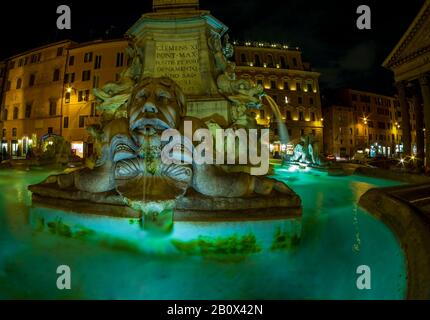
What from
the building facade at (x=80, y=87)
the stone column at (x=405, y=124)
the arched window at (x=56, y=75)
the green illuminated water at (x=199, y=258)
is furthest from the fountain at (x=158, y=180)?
the arched window at (x=56, y=75)

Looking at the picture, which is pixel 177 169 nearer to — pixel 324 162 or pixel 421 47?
pixel 324 162

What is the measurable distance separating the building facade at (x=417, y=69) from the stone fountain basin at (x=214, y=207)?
89.6ft

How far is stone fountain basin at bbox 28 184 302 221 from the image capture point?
323cm

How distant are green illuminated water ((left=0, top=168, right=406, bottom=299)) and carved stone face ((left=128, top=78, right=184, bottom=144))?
117 centimetres

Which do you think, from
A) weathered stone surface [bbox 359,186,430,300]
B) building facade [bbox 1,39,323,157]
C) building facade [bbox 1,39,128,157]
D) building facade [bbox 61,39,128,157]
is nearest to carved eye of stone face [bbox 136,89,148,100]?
weathered stone surface [bbox 359,186,430,300]

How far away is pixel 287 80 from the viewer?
5375 cm

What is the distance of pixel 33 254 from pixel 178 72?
5.67m

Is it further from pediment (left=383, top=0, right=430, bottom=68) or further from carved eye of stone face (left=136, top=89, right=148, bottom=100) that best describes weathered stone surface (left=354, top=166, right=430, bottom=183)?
pediment (left=383, top=0, right=430, bottom=68)

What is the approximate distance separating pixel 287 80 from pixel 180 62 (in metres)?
50.8

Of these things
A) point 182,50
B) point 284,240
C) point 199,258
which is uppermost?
point 182,50

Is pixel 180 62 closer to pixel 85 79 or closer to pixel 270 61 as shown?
pixel 85 79

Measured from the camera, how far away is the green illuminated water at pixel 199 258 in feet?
7.41

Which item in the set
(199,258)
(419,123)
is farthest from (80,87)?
(199,258)

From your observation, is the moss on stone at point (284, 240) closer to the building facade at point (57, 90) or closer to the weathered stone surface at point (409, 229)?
the weathered stone surface at point (409, 229)
